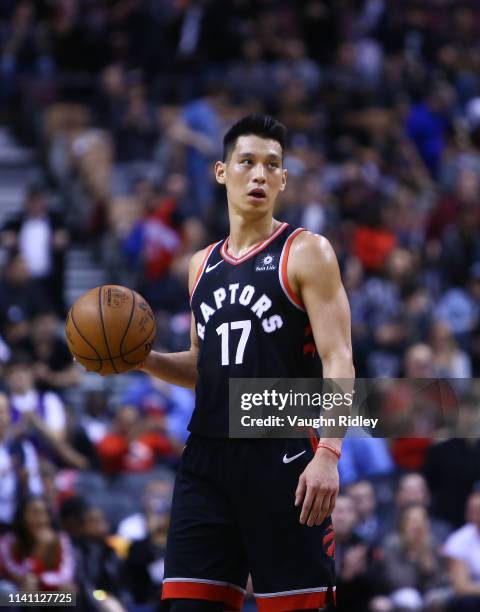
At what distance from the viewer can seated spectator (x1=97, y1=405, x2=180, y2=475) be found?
10250 mm

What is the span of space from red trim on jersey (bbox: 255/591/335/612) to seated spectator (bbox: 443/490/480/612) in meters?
4.24

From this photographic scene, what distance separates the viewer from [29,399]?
32.7 feet

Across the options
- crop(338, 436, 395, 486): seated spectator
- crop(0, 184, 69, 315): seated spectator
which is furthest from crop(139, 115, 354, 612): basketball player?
crop(0, 184, 69, 315): seated spectator

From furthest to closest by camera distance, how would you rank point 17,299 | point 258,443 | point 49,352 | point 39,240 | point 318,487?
point 39,240, point 17,299, point 49,352, point 258,443, point 318,487

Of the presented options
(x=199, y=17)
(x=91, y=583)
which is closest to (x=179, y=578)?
(x=91, y=583)

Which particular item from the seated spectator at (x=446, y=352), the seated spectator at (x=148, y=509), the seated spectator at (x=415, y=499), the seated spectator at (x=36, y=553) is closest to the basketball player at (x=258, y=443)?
the seated spectator at (x=36, y=553)

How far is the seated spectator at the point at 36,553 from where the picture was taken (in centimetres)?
780

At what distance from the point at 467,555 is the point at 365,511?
84cm

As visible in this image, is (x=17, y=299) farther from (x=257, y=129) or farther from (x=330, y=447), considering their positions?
(x=330, y=447)

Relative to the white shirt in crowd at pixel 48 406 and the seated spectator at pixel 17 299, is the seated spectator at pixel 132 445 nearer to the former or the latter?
the white shirt in crowd at pixel 48 406

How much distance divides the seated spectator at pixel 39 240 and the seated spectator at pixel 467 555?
4.84 metres

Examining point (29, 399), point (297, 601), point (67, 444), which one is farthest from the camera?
point (67, 444)

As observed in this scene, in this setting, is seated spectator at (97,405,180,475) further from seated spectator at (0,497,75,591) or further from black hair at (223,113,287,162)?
black hair at (223,113,287,162)

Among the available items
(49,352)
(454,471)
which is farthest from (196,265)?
(49,352)
